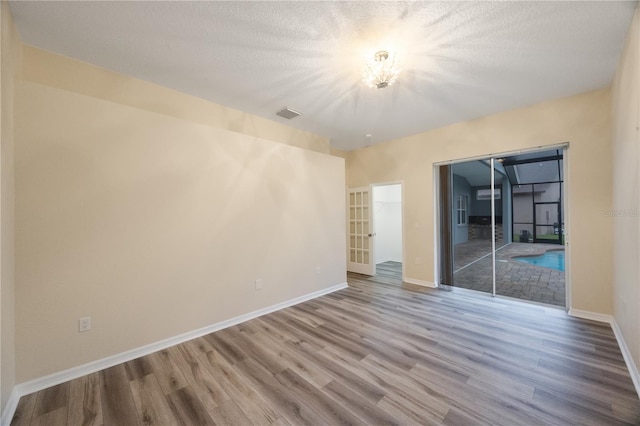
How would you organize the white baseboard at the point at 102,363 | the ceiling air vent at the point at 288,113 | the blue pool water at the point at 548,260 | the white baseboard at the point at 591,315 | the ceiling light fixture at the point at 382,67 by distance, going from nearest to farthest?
the white baseboard at the point at 102,363
the ceiling light fixture at the point at 382,67
the white baseboard at the point at 591,315
the ceiling air vent at the point at 288,113
the blue pool water at the point at 548,260

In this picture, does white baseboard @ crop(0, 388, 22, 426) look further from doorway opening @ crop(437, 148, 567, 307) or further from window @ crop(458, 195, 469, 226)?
window @ crop(458, 195, 469, 226)

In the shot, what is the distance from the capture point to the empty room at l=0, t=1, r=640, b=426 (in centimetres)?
183

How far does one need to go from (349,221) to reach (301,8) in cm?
463

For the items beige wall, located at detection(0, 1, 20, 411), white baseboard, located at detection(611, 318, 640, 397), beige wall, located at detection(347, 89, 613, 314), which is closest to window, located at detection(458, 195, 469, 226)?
beige wall, located at detection(347, 89, 613, 314)

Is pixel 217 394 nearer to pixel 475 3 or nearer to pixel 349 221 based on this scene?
pixel 475 3

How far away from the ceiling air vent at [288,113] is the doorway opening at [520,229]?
9.72 ft

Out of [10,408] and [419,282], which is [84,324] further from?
[419,282]

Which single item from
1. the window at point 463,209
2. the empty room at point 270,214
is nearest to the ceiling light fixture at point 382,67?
the empty room at point 270,214

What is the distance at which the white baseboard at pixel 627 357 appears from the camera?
185 cm

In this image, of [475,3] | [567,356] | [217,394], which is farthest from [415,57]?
[217,394]

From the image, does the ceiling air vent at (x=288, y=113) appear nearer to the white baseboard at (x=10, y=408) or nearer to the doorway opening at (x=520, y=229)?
the doorway opening at (x=520, y=229)

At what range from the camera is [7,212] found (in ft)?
5.67

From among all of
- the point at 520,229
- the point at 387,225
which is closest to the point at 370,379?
the point at 520,229

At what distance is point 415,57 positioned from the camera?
8.03 ft
